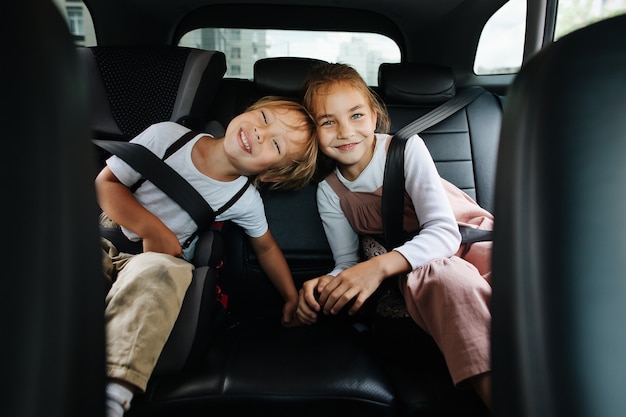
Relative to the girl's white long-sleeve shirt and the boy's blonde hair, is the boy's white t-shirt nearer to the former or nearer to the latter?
the boy's blonde hair

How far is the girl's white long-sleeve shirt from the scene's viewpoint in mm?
1200

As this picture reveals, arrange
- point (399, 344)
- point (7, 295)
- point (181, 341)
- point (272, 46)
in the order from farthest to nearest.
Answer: point (272, 46) < point (399, 344) < point (181, 341) < point (7, 295)

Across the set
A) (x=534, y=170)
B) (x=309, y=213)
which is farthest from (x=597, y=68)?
(x=309, y=213)

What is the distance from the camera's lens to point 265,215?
1624 mm

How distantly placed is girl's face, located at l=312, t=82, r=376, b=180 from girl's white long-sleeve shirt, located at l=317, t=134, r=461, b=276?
3.3 inches

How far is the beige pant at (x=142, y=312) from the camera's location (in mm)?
851

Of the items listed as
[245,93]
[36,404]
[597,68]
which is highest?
[245,93]

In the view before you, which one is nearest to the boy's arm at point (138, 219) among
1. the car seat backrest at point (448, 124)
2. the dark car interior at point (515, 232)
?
the dark car interior at point (515, 232)

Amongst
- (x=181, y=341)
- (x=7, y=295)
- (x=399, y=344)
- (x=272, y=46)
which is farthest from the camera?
(x=272, y=46)

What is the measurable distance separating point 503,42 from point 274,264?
1567mm

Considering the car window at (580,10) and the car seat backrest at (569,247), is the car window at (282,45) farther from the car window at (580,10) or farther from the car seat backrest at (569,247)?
the car seat backrest at (569,247)

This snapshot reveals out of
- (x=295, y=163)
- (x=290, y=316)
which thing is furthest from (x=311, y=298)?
(x=295, y=163)

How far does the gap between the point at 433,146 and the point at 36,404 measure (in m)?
1.58

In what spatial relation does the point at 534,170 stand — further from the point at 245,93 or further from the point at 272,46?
the point at 272,46
